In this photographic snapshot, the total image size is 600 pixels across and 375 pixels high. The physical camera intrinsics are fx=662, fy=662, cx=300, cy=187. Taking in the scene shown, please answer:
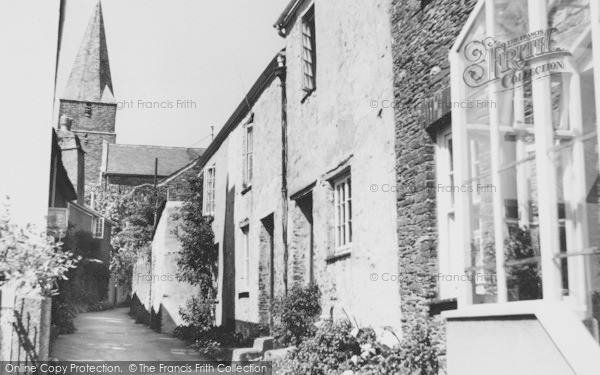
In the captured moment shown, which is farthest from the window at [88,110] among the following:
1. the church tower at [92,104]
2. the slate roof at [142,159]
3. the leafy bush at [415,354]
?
the leafy bush at [415,354]

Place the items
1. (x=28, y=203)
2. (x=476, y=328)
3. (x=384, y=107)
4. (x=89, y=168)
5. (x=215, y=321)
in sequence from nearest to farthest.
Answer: (x=476, y=328) < (x=384, y=107) < (x=28, y=203) < (x=215, y=321) < (x=89, y=168)

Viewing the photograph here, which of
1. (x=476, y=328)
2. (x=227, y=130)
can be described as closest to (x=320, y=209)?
(x=476, y=328)

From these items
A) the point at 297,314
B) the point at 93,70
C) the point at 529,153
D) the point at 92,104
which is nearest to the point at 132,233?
Result: the point at 297,314

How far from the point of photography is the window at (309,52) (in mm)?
12188

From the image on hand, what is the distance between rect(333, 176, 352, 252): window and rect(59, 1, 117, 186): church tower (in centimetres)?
3979

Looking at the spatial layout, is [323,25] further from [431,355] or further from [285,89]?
[431,355]

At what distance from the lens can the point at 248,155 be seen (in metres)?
16.9

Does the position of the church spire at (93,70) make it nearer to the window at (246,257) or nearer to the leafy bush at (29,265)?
the window at (246,257)

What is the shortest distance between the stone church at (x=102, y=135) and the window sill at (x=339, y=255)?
38652 mm

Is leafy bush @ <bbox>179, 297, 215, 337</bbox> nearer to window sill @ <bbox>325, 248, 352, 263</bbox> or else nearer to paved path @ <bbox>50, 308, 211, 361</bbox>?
paved path @ <bbox>50, 308, 211, 361</bbox>

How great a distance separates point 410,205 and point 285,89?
648 cm

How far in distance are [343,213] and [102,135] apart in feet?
161

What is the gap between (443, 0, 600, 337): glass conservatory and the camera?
3740 mm

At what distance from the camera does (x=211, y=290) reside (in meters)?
18.8
